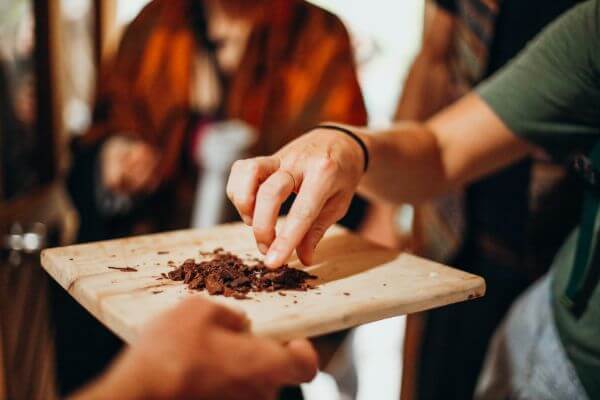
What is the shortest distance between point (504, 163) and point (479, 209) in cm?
42

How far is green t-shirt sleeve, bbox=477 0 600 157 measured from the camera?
93cm

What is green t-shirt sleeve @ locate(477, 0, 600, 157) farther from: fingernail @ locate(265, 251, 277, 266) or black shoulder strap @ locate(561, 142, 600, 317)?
fingernail @ locate(265, 251, 277, 266)

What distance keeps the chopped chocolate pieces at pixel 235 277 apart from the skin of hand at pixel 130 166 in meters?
1.06

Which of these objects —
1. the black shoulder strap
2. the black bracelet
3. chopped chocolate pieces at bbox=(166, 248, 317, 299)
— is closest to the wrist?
the black bracelet

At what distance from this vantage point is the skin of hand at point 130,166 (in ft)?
5.88

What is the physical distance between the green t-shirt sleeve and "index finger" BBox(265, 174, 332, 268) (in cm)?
45

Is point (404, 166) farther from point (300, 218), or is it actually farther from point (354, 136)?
point (300, 218)

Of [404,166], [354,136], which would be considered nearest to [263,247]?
[354,136]

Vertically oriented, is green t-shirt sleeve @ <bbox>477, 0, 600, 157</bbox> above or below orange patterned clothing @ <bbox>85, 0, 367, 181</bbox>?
above

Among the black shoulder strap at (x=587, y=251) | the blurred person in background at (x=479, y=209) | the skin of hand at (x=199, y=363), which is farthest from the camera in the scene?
the blurred person in background at (x=479, y=209)

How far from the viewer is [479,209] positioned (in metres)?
1.49

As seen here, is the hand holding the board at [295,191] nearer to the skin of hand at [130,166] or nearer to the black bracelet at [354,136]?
the black bracelet at [354,136]

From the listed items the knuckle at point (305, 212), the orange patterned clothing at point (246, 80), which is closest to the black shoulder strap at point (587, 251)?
the knuckle at point (305, 212)

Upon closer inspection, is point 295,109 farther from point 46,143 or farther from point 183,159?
point 46,143
